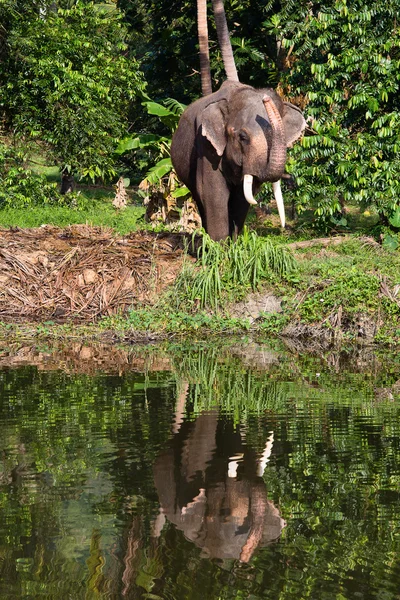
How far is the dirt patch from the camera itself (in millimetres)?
12344

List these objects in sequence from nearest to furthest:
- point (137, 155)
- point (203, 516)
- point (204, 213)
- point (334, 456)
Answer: point (203, 516) → point (334, 456) → point (204, 213) → point (137, 155)

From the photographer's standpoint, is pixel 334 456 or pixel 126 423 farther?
pixel 126 423

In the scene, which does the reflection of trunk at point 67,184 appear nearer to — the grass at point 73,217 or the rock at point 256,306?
the grass at point 73,217

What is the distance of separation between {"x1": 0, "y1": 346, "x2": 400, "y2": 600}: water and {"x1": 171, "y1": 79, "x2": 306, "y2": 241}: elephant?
342 centimetres

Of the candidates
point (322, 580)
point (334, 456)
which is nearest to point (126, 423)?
point (334, 456)

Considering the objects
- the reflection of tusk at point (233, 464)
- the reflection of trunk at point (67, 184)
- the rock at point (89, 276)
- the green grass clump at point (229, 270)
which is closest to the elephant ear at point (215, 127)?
the green grass clump at point (229, 270)

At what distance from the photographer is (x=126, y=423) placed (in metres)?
7.05

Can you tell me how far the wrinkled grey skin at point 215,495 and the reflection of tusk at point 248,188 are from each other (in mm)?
5042

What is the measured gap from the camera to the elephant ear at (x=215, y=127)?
1188 centimetres

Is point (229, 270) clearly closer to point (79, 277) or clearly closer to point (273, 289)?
point (273, 289)

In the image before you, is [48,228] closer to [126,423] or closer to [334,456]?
[126,423]

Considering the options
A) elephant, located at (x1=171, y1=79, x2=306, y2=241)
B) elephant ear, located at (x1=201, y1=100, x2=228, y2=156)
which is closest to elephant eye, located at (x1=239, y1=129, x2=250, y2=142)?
elephant, located at (x1=171, y1=79, x2=306, y2=241)

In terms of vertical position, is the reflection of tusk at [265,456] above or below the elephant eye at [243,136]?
below

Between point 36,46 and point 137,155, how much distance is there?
684cm
